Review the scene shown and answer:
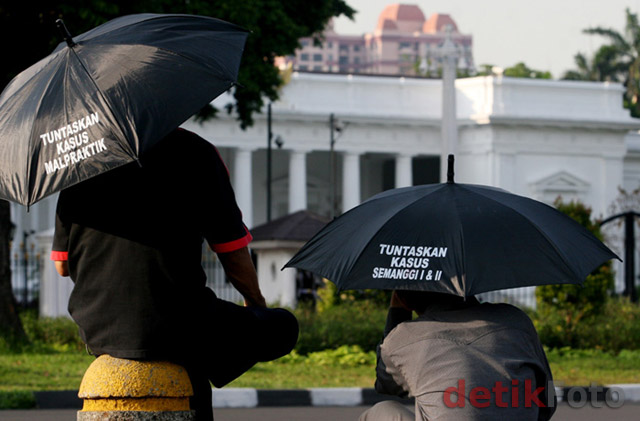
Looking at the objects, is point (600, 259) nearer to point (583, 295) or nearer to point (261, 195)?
point (583, 295)

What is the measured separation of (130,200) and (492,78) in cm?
4648

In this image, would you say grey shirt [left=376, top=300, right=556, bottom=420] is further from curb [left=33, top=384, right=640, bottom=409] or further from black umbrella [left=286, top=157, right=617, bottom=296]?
curb [left=33, top=384, right=640, bottom=409]

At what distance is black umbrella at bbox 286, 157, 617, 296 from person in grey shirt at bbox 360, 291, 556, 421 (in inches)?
5.0

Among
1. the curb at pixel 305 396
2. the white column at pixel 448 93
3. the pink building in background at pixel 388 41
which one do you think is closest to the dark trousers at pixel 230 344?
the curb at pixel 305 396

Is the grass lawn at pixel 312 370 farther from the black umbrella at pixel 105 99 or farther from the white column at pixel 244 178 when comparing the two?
the white column at pixel 244 178

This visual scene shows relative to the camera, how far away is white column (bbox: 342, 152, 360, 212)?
49500 millimetres

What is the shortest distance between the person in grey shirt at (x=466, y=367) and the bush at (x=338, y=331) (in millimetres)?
8524

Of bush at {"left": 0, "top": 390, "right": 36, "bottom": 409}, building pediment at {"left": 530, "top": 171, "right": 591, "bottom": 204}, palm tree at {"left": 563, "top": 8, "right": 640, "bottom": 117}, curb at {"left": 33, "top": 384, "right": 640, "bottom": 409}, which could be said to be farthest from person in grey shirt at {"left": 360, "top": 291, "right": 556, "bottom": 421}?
palm tree at {"left": 563, "top": 8, "right": 640, "bottom": 117}

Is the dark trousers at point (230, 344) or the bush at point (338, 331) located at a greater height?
the dark trousers at point (230, 344)

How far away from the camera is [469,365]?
3500 millimetres

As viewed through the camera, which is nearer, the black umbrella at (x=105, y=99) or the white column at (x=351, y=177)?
the black umbrella at (x=105, y=99)

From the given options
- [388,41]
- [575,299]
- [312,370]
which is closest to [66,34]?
[312,370]

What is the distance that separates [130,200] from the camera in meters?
3.36

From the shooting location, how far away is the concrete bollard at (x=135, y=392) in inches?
130
